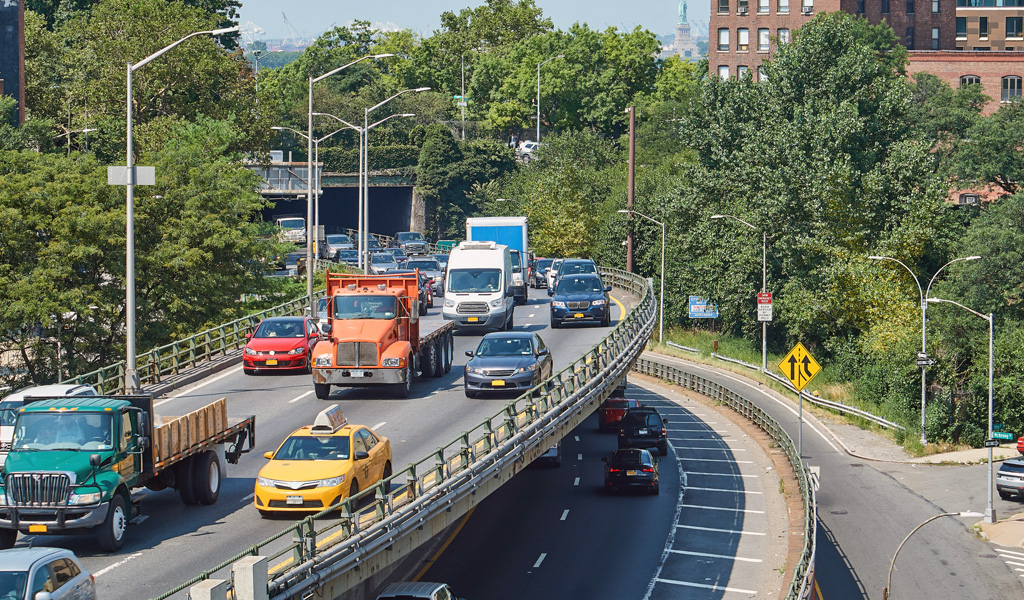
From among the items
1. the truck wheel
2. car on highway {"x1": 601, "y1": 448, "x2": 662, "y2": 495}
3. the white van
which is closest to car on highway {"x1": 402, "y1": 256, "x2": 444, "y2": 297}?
the white van

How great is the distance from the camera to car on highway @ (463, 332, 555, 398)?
32.1 metres

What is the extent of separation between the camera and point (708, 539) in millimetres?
36656

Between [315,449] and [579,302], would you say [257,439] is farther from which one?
[579,302]

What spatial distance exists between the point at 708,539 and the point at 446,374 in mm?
9773

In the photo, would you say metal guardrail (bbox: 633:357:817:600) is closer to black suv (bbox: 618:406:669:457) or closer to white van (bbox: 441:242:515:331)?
black suv (bbox: 618:406:669:457)

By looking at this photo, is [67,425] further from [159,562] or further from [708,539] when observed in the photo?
[708,539]

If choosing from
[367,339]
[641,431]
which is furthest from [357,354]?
[641,431]

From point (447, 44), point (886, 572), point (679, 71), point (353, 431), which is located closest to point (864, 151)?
point (886, 572)

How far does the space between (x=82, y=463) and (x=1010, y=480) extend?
3797 cm

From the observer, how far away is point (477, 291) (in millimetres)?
43125

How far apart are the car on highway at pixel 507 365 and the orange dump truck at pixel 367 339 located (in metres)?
1.92

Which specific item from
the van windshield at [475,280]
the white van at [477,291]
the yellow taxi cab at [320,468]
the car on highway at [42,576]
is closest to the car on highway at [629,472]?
the white van at [477,291]

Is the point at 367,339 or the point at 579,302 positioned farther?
the point at 579,302

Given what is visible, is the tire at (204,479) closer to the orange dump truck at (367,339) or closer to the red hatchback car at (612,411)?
the orange dump truck at (367,339)
